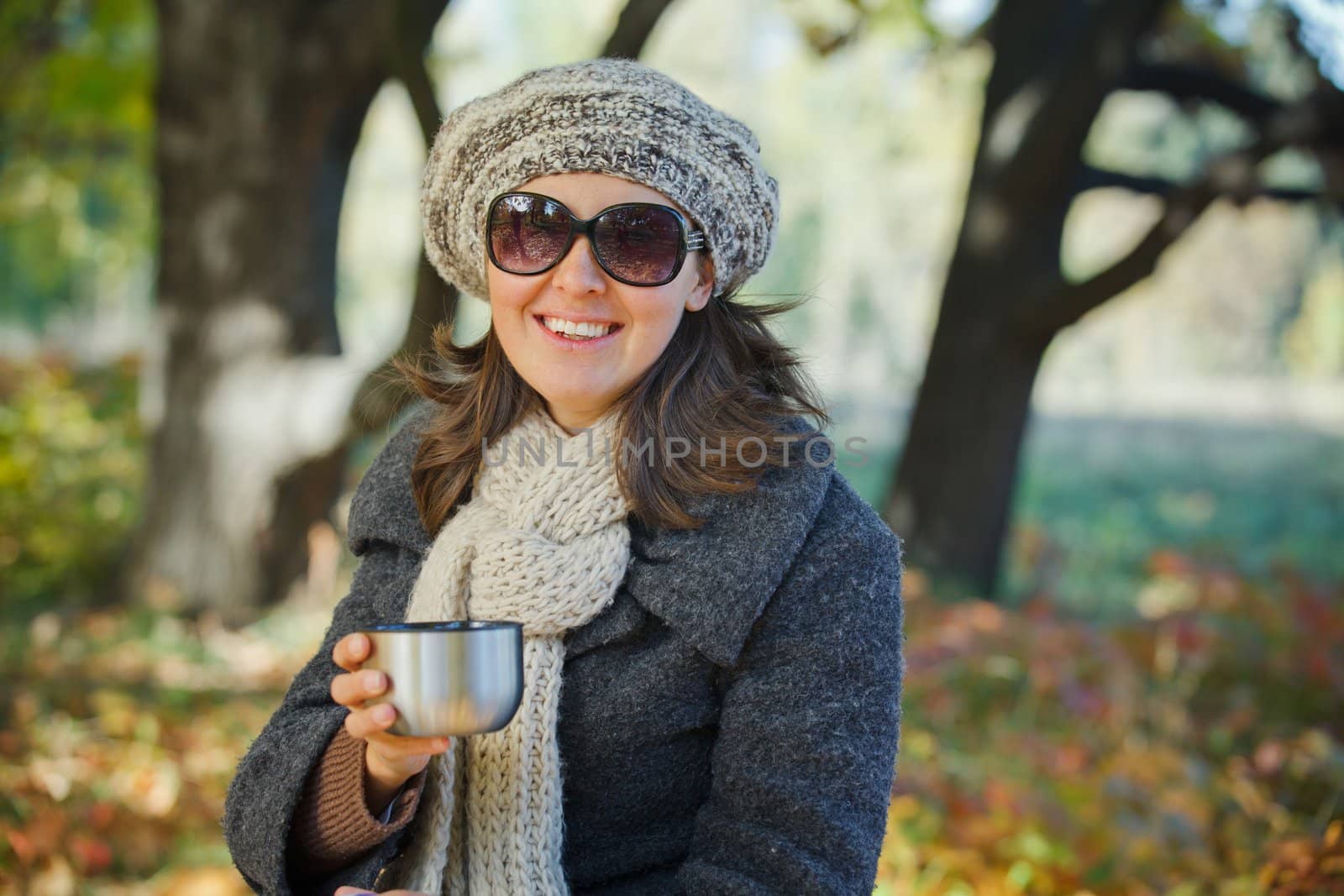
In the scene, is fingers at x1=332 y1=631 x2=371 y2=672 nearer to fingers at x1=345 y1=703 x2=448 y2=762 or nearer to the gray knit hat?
fingers at x1=345 y1=703 x2=448 y2=762

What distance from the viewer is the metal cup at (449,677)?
56.9 inches

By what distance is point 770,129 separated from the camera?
27.0 m

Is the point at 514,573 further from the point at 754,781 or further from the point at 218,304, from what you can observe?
the point at 218,304

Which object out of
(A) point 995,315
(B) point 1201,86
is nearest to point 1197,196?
(A) point 995,315

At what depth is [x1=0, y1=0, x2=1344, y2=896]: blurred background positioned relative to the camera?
367 centimetres

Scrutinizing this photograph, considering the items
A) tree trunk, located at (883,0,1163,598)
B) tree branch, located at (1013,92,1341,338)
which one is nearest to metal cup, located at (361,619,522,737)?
tree branch, located at (1013,92,1341,338)

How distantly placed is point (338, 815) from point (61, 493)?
242 inches

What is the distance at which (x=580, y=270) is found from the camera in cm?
183

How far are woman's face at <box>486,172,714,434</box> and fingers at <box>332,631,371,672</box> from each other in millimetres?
566

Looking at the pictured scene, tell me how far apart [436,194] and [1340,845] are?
2.74 m

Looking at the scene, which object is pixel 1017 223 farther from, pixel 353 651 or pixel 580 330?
pixel 353 651

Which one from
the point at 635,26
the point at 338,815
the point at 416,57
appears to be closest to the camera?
the point at 338,815

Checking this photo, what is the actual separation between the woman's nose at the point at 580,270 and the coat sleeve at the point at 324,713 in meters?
0.53

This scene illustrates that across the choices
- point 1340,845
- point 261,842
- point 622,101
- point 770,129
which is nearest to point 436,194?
point 622,101
